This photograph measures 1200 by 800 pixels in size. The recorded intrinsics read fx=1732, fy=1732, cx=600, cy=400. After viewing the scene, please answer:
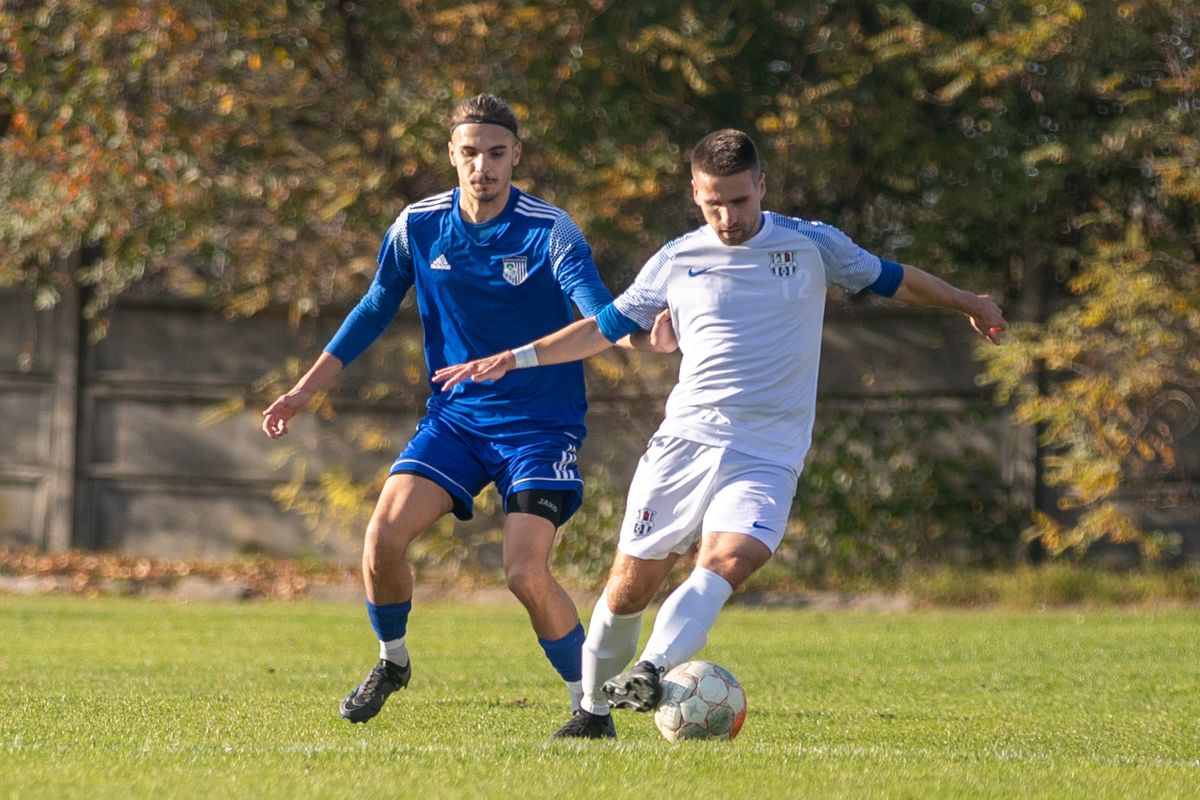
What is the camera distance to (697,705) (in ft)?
18.4

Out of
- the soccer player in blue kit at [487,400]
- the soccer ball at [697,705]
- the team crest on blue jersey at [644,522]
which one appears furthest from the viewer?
the soccer player in blue kit at [487,400]

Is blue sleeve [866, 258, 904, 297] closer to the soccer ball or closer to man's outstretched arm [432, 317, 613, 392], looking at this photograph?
man's outstretched arm [432, 317, 613, 392]

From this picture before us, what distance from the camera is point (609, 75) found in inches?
512

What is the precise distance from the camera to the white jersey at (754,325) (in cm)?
582

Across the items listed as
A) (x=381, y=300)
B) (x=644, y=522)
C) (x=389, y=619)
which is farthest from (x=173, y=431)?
(x=644, y=522)

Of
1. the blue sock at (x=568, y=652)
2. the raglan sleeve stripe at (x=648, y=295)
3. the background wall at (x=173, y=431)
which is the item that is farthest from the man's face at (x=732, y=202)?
the background wall at (x=173, y=431)

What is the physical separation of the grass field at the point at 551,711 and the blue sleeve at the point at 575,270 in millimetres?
1597

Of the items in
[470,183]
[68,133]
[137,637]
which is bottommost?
[137,637]

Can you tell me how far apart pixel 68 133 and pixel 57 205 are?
603 millimetres

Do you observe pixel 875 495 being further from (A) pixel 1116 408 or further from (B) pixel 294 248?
(B) pixel 294 248

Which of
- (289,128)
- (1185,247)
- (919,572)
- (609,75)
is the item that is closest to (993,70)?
(1185,247)

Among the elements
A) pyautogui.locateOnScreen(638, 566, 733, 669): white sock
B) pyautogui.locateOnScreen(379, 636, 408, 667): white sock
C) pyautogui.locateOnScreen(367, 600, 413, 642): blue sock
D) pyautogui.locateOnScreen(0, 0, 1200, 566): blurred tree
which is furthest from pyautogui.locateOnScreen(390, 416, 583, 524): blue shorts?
pyautogui.locateOnScreen(0, 0, 1200, 566): blurred tree

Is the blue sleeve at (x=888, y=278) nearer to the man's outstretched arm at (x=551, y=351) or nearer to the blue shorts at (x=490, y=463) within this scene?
the man's outstretched arm at (x=551, y=351)

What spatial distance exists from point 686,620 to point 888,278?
1497mm
